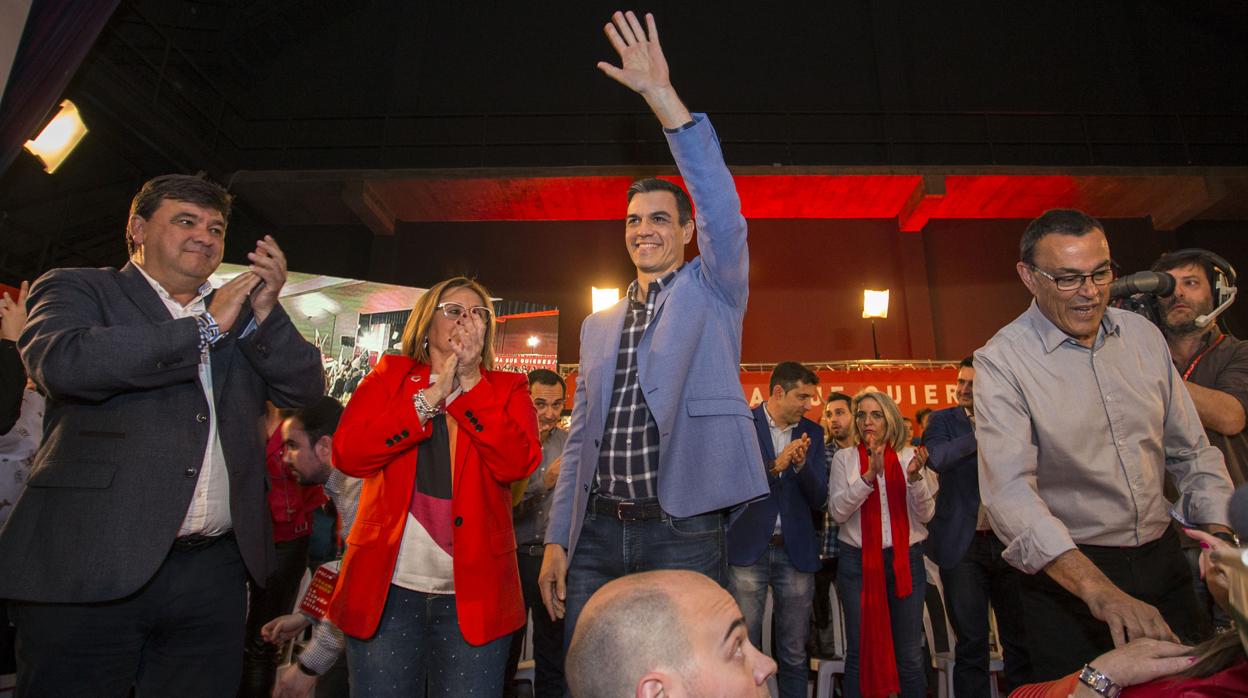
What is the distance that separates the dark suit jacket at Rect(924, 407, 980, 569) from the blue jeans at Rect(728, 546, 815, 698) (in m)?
0.79

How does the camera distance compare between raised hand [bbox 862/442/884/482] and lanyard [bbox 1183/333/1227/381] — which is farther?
raised hand [bbox 862/442/884/482]

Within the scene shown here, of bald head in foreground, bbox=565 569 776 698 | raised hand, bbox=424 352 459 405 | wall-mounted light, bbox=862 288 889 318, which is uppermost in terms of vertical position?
wall-mounted light, bbox=862 288 889 318

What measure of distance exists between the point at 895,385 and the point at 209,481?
7471mm

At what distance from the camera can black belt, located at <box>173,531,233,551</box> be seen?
1848mm

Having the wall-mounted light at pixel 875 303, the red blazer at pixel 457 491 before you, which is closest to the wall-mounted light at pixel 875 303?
the wall-mounted light at pixel 875 303

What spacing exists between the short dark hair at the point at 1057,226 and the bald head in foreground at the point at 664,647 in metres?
1.43

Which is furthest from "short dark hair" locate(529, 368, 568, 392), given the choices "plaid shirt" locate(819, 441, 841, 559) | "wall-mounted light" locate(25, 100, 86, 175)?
"wall-mounted light" locate(25, 100, 86, 175)

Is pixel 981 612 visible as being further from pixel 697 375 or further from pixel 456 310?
pixel 456 310

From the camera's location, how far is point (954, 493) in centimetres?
403

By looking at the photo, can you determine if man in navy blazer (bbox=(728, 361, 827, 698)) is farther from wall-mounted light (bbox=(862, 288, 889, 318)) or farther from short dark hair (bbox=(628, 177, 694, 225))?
wall-mounted light (bbox=(862, 288, 889, 318))

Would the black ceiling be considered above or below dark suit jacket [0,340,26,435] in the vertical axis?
above

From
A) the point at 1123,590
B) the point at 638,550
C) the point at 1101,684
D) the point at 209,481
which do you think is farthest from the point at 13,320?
the point at 1123,590

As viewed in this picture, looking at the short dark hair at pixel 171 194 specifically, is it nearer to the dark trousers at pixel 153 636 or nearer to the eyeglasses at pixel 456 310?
the eyeglasses at pixel 456 310

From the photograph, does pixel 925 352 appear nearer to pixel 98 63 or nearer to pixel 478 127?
pixel 478 127
